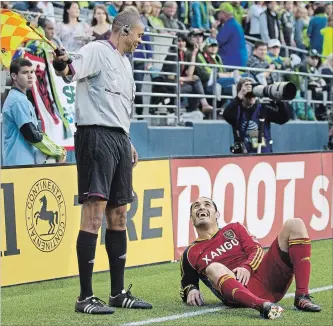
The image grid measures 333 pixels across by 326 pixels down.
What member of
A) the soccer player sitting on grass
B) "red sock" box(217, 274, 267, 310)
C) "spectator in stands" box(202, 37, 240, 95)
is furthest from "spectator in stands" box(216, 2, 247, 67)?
"red sock" box(217, 274, 267, 310)

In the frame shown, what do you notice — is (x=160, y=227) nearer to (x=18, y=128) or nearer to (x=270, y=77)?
(x=18, y=128)

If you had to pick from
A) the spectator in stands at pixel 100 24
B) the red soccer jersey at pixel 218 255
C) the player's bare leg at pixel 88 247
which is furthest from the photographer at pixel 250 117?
the player's bare leg at pixel 88 247

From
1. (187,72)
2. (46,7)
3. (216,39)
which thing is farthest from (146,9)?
(46,7)

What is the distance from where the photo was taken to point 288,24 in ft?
64.1

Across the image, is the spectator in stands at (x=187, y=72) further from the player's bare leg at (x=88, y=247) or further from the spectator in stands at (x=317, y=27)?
the player's bare leg at (x=88, y=247)

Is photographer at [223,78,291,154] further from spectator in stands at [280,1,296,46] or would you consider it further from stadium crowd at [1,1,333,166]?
spectator in stands at [280,1,296,46]

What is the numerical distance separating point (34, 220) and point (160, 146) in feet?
19.5

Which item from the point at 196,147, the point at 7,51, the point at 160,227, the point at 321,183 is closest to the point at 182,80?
the point at 196,147

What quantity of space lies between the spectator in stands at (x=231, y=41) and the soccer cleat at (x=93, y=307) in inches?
388

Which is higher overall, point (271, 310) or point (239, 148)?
point (239, 148)

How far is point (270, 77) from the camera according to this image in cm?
1731

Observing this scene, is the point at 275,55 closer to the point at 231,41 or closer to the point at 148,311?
the point at 231,41

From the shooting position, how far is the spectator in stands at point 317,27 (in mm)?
19844

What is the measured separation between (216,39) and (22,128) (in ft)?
24.0
